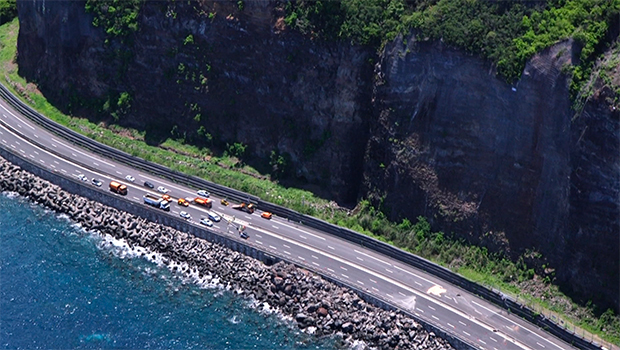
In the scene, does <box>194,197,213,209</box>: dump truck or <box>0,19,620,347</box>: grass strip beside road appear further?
<box>194,197,213,209</box>: dump truck

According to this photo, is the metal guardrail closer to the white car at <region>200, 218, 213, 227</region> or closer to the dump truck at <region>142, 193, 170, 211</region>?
the dump truck at <region>142, 193, 170, 211</region>

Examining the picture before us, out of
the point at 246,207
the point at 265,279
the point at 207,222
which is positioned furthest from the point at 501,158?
the point at 207,222

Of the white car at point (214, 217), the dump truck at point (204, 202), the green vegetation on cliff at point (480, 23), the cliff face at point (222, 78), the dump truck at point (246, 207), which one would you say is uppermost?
the green vegetation on cliff at point (480, 23)

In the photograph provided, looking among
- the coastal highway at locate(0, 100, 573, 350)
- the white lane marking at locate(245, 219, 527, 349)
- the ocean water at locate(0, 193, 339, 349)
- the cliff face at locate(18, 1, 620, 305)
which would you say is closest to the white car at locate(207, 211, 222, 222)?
the coastal highway at locate(0, 100, 573, 350)

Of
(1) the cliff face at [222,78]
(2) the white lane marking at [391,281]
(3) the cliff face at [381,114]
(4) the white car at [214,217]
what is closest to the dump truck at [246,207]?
(4) the white car at [214,217]

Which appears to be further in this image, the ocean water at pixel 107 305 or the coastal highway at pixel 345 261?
the ocean water at pixel 107 305

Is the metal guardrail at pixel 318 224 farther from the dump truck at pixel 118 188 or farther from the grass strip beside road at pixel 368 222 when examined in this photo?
the dump truck at pixel 118 188
